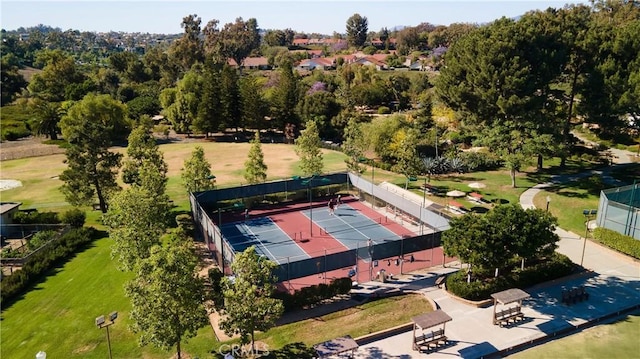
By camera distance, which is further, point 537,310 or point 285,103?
point 285,103

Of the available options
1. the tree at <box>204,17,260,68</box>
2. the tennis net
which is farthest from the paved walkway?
the tree at <box>204,17,260,68</box>

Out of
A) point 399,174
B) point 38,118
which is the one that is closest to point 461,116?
point 399,174

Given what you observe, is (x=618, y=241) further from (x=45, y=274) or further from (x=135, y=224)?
(x=45, y=274)

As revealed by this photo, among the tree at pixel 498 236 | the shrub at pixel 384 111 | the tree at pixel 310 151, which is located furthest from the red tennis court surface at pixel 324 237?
the shrub at pixel 384 111

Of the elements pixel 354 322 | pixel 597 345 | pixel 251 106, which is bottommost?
pixel 597 345

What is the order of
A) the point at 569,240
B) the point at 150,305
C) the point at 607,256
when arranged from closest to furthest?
1. the point at 150,305
2. the point at 607,256
3. the point at 569,240

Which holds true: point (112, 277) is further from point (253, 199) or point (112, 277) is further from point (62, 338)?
point (253, 199)

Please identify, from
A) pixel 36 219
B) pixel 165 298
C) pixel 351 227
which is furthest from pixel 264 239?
pixel 36 219
